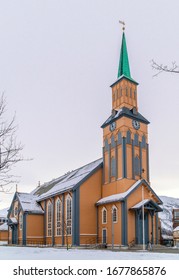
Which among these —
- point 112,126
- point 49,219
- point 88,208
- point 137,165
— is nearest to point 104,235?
point 88,208

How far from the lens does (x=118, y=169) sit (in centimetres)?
4234

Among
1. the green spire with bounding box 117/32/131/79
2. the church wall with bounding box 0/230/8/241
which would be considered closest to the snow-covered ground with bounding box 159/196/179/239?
the church wall with bounding box 0/230/8/241

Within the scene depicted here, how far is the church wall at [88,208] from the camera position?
4194 centimetres

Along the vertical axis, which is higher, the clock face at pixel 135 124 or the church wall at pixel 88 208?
the clock face at pixel 135 124

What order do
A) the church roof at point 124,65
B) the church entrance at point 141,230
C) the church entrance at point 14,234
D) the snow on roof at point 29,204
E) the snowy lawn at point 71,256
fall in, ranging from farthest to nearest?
1. the church entrance at point 14,234
2. the snow on roof at point 29,204
3. the church roof at point 124,65
4. the church entrance at point 141,230
5. the snowy lawn at point 71,256

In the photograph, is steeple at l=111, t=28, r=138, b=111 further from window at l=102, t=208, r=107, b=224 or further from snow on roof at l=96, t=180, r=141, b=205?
window at l=102, t=208, r=107, b=224

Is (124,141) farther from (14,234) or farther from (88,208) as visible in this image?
(14,234)

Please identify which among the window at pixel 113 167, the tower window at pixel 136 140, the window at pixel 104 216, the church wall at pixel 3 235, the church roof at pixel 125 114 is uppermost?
the church roof at pixel 125 114

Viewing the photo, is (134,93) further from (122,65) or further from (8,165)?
(8,165)

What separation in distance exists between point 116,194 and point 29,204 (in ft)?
58.1

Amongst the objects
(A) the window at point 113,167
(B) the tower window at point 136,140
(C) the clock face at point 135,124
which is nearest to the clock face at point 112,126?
(C) the clock face at point 135,124

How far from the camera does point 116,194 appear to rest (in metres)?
41.3

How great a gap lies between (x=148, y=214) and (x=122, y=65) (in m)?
20.7

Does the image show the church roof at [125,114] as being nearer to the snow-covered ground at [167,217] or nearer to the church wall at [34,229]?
the church wall at [34,229]
